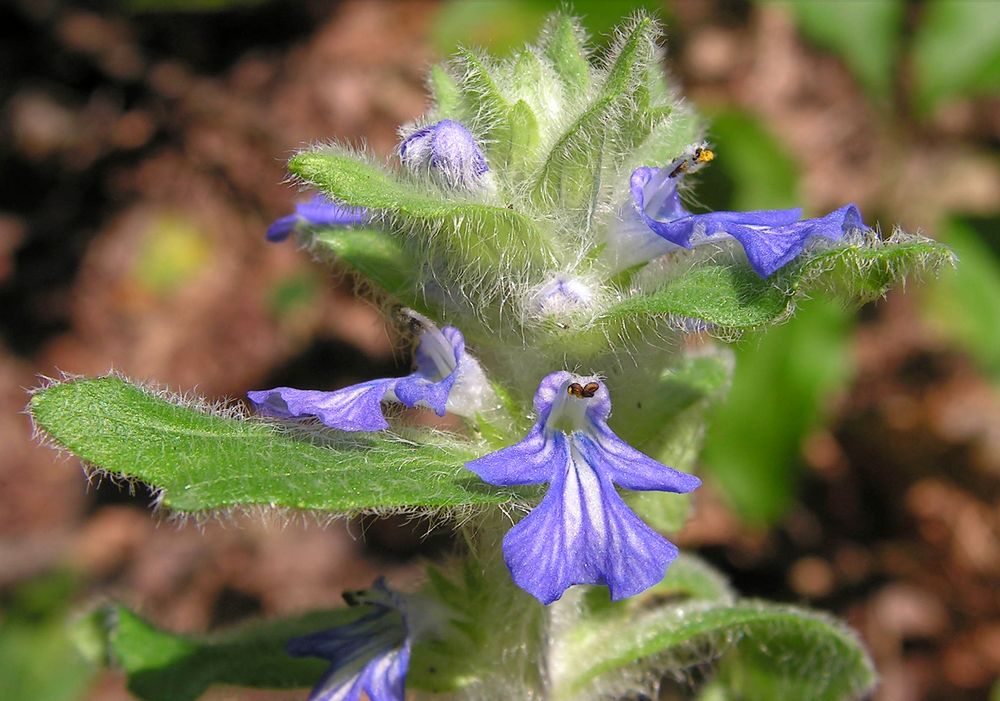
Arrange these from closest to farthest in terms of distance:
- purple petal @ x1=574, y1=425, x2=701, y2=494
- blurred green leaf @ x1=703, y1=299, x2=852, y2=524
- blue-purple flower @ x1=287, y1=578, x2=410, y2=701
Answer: purple petal @ x1=574, y1=425, x2=701, y2=494, blue-purple flower @ x1=287, y1=578, x2=410, y2=701, blurred green leaf @ x1=703, y1=299, x2=852, y2=524

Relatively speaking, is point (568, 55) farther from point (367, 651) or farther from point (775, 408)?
point (775, 408)

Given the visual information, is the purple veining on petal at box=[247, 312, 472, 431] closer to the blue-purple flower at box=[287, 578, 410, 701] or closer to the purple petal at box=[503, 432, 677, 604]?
the purple petal at box=[503, 432, 677, 604]

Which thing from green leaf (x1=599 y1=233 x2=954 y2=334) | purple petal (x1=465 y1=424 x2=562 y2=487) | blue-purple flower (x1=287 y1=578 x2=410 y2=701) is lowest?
blue-purple flower (x1=287 y1=578 x2=410 y2=701)

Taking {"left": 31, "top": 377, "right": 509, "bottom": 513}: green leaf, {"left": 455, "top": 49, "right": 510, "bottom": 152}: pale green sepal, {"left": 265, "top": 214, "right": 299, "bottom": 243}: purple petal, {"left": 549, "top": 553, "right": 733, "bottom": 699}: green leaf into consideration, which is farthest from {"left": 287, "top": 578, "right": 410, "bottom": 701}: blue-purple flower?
{"left": 455, "top": 49, "right": 510, "bottom": 152}: pale green sepal

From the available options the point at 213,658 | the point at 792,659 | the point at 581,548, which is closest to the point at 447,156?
the point at 581,548

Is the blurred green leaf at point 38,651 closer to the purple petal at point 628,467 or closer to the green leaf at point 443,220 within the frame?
the green leaf at point 443,220

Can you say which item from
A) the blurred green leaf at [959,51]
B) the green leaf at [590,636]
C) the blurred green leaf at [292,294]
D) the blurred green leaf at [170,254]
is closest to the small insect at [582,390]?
the green leaf at [590,636]

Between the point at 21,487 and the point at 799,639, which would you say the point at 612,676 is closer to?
the point at 799,639
